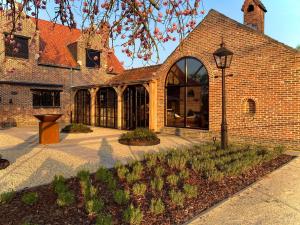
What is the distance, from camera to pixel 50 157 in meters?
7.65

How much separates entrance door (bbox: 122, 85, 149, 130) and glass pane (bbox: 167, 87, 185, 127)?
5.38 ft

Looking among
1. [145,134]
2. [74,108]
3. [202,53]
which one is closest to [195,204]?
[145,134]

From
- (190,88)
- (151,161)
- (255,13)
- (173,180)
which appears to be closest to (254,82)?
(190,88)

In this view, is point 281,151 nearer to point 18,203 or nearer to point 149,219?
point 149,219

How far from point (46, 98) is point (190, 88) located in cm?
1213

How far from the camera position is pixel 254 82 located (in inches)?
397

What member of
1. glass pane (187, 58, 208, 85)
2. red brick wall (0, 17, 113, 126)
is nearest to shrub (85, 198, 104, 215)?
glass pane (187, 58, 208, 85)

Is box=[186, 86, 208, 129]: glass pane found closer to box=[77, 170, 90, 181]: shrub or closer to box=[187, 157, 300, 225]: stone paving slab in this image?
box=[187, 157, 300, 225]: stone paving slab

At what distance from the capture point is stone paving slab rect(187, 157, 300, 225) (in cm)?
354

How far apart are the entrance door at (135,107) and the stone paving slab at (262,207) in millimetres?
10158

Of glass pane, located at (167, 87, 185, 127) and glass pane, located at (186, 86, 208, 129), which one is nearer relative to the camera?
glass pane, located at (186, 86, 208, 129)

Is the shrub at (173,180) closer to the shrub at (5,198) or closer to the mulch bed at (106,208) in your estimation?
the mulch bed at (106,208)

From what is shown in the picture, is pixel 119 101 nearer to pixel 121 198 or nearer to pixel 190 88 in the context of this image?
pixel 190 88

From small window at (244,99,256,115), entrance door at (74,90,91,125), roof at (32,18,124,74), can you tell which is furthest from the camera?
entrance door at (74,90,91,125)
